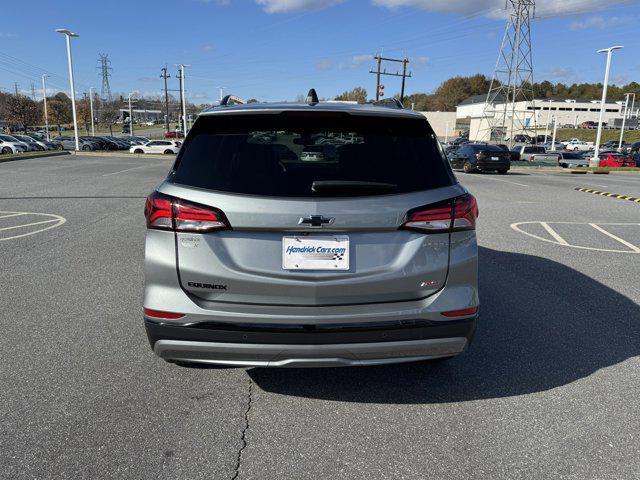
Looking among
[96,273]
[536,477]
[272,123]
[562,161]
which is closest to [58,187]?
[96,273]

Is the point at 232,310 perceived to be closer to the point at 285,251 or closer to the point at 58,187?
the point at 285,251

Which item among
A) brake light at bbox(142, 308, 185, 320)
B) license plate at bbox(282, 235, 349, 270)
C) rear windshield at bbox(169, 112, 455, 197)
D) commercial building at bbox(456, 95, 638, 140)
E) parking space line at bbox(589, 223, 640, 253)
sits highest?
commercial building at bbox(456, 95, 638, 140)

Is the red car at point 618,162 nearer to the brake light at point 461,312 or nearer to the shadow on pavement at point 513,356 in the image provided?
the shadow on pavement at point 513,356

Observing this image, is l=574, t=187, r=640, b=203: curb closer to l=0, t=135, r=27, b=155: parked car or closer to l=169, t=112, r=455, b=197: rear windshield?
l=169, t=112, r=455, b=197: rear windshield

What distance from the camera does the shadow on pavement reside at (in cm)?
326

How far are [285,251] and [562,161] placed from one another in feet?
119

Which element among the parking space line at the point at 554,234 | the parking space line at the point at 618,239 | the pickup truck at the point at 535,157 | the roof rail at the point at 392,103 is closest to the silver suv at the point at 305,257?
A: the roof rail at the point at 392,103

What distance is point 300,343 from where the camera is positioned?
2.62 m

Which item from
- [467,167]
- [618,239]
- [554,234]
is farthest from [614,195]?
[467,167]

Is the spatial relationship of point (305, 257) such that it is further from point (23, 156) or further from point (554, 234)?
point (23, 156)

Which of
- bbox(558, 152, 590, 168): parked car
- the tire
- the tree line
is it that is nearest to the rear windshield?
the tire

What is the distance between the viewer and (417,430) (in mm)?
2824

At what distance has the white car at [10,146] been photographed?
122ft

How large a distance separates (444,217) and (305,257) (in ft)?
2.60
